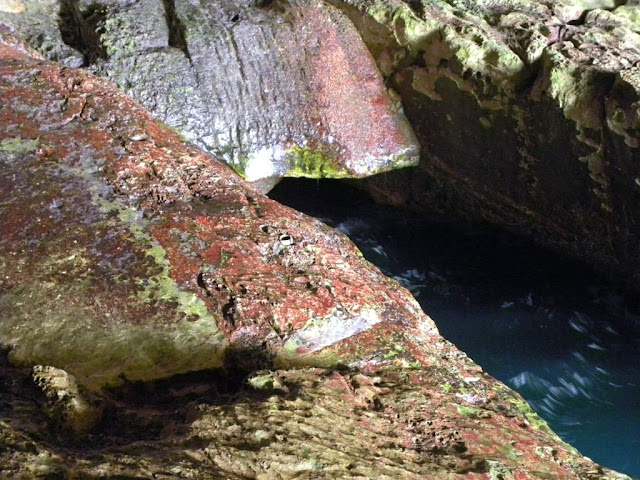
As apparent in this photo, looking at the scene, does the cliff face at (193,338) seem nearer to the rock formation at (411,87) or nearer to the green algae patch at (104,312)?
the green algae patch at (104,312)

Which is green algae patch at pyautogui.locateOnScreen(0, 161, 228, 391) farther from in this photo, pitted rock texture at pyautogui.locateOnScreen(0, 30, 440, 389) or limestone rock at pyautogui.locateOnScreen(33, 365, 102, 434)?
limestone rock at pyautogui.locateOnScreen(33, 365, 102, 434)

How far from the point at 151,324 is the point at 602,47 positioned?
3.45 m

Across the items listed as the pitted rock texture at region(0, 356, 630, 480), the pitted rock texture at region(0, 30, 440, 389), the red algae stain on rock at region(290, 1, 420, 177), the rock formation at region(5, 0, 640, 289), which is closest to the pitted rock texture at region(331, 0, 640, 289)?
the rock formation at region(5, 0, 640, 289)

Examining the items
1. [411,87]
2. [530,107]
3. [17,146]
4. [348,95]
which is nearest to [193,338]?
[17,146]

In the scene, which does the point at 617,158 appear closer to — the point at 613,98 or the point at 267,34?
the point at 613,98

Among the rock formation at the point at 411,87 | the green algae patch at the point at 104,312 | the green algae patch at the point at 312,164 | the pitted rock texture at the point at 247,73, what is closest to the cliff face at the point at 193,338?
the green algae patch at the point at 104,312

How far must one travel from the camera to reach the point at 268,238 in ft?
8.35

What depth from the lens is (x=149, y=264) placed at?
7.47 feet

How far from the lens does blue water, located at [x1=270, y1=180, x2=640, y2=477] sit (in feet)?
13.8

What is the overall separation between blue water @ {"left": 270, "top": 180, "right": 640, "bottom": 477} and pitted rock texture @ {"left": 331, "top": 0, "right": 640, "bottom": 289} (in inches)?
12.3

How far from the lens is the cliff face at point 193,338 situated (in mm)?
1602

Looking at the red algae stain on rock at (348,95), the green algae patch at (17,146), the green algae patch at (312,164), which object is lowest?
the green algae patch at (312,164)

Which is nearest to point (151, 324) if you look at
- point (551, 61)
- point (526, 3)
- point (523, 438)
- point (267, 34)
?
point (523, 438)

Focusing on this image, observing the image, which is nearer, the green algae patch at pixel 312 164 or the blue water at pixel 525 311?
the blue water at pixel 525 311
